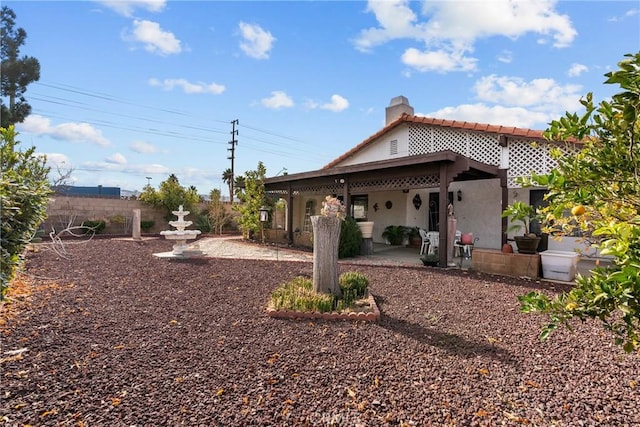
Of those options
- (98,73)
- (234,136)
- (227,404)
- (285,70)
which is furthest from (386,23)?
(234,136)

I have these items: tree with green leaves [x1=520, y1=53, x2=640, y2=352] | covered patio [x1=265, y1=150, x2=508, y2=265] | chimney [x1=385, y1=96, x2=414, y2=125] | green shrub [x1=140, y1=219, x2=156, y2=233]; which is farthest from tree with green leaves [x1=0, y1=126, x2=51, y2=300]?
chimney [x1=385, y1=96, x2=414, y2=125]

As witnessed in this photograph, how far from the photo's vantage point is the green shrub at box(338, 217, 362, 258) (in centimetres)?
967

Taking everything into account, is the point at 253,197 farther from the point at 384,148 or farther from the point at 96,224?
the point at 96,224

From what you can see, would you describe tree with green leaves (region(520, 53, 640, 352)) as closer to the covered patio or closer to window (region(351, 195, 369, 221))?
the covered patio

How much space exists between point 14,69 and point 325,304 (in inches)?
770

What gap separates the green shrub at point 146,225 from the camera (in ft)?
53.3

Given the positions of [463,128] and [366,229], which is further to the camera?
[463,128]

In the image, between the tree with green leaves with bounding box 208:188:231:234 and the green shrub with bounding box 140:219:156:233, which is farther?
the tree with green leaves with bounding box 208:188:231:234

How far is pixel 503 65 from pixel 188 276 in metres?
8.88

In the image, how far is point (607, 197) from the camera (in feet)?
4.35

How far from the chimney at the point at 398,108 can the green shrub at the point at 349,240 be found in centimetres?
626

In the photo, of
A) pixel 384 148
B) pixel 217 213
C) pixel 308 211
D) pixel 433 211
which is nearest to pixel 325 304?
pixel 433 211

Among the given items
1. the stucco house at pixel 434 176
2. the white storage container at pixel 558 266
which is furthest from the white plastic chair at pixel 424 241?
the white storage container at pixel 558 266

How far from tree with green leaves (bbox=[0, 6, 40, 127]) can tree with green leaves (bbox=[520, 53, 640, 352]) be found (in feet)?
66.7
